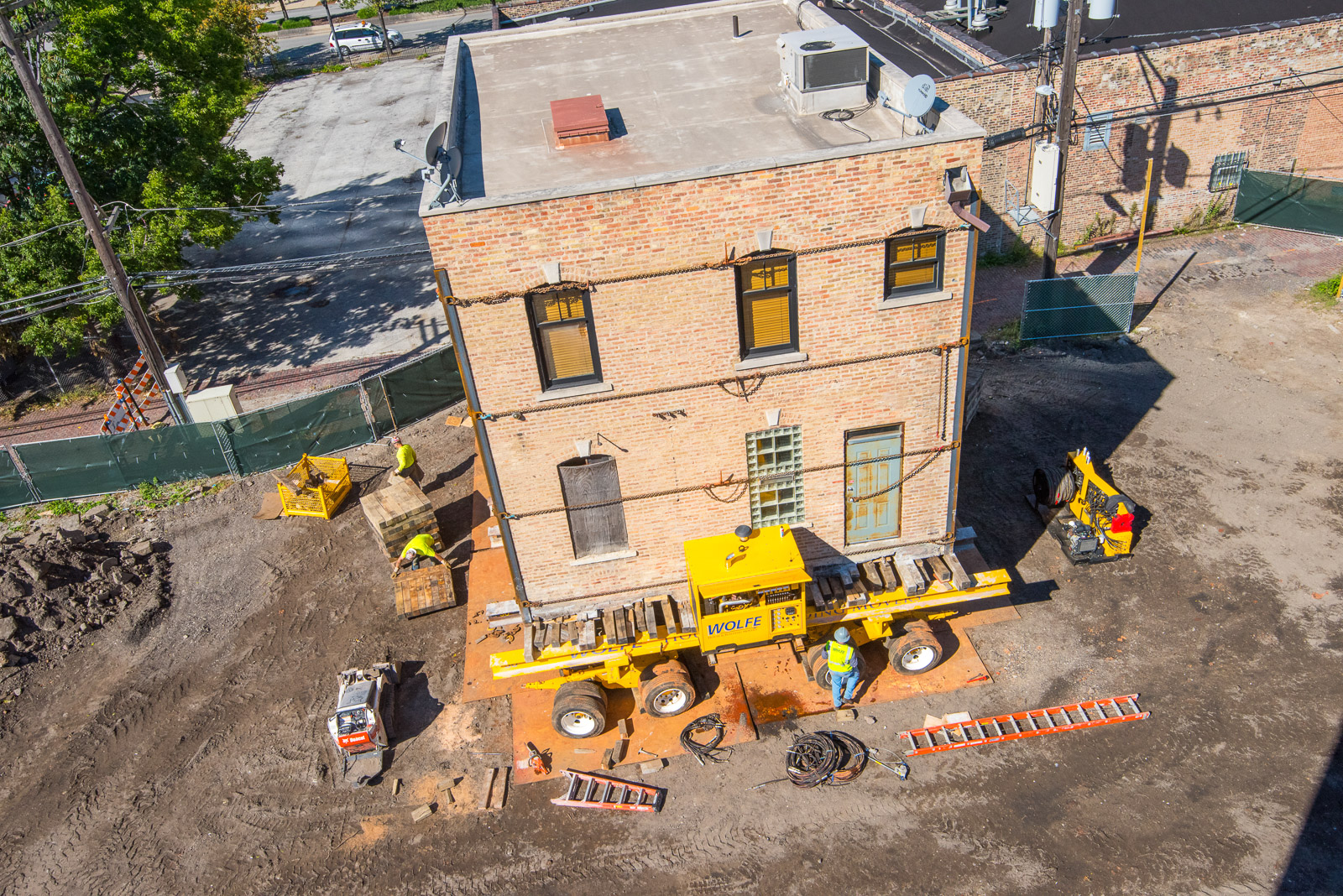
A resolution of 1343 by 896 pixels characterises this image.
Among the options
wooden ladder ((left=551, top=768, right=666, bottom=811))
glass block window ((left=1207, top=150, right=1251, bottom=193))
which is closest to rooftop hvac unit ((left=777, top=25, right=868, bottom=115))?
wooden ladder ((left=551, top=768, right=666, bottom=811))

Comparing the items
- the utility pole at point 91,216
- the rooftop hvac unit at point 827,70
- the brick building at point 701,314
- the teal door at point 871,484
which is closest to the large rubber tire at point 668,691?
the brick building at point 701,314

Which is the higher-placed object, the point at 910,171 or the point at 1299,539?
the point at 910,171

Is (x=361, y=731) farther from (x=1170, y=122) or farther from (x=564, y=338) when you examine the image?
(x=1170, y=122)

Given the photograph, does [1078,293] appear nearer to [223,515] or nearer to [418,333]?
[418,333]

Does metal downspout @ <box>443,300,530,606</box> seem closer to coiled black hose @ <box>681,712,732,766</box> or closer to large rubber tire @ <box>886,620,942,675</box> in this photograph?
coiled black hose @ <box>681,712,732,766</box>

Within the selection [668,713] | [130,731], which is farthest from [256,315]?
[668,713]

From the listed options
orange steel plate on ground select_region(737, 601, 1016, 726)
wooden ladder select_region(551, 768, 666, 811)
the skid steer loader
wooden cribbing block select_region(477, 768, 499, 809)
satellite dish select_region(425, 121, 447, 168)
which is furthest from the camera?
orange steel plate on ground select_region(737, 601, 1016, 726)
